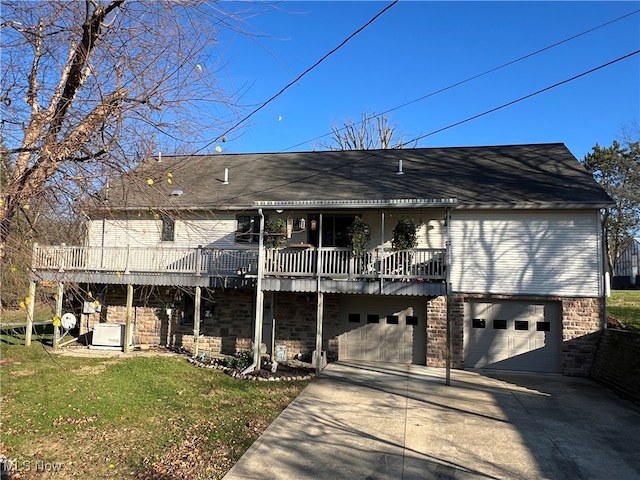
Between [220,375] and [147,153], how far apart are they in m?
8.01

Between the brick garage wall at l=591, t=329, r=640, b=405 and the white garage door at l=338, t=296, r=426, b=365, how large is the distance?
453cm

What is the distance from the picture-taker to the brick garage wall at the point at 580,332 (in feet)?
37.8

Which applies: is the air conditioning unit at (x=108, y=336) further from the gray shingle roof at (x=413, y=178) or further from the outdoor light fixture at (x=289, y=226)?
the outdoor light fixture at (x=289, y=226)

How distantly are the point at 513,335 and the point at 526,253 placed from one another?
237cm

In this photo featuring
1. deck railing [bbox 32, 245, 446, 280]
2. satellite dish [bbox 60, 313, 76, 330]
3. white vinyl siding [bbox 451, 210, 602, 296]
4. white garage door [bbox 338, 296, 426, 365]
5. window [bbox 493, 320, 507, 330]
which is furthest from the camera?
white garage door [bbox 338, 296, 426, 365]

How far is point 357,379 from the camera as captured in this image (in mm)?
10766

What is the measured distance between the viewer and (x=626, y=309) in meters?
16.4

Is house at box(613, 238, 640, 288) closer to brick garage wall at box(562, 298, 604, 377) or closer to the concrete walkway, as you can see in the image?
brick garage wall at box(562, 298, 604, 377)

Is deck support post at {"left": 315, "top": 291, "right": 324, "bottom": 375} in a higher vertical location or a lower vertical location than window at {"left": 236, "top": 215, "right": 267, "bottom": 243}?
lower

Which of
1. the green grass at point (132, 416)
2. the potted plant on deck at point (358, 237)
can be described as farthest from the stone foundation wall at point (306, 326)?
the green grass at point (132, 416)

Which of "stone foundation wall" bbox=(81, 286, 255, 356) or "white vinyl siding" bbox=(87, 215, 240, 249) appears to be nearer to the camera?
"stone foundation wall" bbox=(81, 286, 255, 356)

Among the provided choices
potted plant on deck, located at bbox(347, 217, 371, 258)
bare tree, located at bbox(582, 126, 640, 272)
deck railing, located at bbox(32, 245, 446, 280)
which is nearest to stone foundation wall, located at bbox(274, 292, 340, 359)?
deck railing, located at bbox(32, 245, 446, 280)

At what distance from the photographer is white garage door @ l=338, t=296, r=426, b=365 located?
12.9 m

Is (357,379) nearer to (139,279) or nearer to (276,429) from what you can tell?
(276,429)
